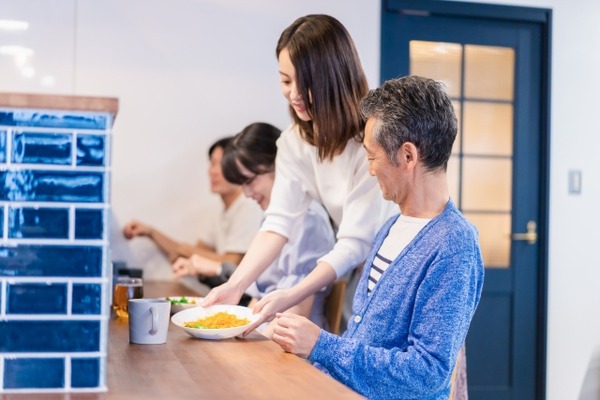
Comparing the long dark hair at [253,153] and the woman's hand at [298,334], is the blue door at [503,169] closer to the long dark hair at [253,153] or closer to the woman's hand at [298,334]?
the long dark hair at [253,153]

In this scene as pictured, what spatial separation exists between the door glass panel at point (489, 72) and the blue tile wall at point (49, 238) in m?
3.70

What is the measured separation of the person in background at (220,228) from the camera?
3.87 m

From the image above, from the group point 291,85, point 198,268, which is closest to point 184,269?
point 198,268

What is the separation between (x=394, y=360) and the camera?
5.28 feet

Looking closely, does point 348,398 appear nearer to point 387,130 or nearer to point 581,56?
point 387,130

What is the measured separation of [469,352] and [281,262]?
2043mm

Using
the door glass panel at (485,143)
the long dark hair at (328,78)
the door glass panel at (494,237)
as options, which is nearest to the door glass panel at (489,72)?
the door glass panel at (485,143)

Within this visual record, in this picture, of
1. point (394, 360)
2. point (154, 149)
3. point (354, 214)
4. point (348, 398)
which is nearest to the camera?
point (348, 398)

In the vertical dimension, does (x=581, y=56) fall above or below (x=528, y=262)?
above

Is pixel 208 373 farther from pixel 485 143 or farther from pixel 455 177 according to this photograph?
pixel 485 143

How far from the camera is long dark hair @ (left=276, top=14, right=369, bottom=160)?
7.45 ft

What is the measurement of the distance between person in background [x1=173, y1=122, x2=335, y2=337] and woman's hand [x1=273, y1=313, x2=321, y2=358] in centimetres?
93

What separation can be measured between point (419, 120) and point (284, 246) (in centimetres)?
117

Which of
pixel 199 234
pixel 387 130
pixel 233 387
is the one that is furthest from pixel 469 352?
pixel 233 387
